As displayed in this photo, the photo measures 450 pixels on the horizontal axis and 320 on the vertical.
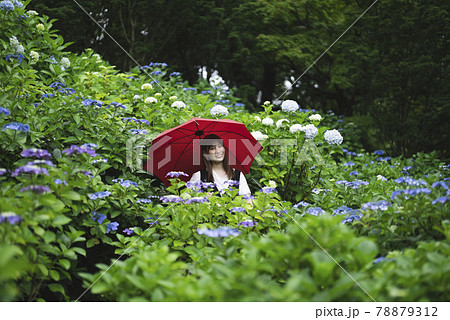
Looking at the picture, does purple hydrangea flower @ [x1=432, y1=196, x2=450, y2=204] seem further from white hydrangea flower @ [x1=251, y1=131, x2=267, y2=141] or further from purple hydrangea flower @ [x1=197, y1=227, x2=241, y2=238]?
white hydrangea flower @ [x1=251, y1=131, x2=267, y2=141]

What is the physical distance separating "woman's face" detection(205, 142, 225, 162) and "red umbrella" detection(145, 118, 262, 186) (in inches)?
2.5

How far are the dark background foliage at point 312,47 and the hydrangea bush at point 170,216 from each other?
6.96ft

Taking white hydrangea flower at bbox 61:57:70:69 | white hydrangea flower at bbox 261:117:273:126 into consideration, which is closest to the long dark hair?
white hydrangea flower at bbox 261:117:273:126

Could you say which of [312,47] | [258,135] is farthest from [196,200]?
[312,47]

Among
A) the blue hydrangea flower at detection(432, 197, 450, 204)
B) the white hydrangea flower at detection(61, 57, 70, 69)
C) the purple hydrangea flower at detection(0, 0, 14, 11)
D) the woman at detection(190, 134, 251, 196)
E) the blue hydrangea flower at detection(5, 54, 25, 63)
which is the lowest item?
the woman at detection(190, 134, 251, 196)

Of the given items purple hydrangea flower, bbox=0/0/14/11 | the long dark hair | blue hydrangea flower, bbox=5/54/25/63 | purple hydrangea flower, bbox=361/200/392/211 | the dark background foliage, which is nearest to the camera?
purple hydrangea flower, bbox=361/200/392/211

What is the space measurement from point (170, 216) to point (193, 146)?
2.92 ft

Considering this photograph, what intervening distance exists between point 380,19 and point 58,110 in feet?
20.3

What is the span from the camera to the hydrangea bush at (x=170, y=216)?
5.00 feet

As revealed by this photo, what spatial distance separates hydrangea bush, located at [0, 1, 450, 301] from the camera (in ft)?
5.00

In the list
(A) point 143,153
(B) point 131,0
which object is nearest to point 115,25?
(B) point 131,0

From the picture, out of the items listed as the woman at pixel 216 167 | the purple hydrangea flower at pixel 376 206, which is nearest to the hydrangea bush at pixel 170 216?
the purple hydrangea flower at pixel 376 206

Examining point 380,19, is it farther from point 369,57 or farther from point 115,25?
point 115,25

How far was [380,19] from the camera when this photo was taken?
6.77 metres
